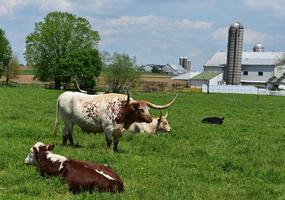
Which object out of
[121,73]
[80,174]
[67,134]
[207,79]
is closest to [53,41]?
[121,73]

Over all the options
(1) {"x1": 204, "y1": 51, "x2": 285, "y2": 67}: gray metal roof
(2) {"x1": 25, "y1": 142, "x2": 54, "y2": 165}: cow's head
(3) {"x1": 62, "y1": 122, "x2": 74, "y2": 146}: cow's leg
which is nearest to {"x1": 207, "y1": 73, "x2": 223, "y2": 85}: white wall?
(1) {"x1": 204, "y1": 51, "x2": 285, "y2": 67}: gray metal roof

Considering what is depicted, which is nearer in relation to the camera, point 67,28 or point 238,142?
point 238,142

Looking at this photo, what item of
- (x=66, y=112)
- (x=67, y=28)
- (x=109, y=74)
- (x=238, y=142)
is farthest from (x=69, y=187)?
(x=109, y=74)

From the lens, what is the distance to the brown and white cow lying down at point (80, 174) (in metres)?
9.05

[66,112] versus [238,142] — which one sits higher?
[66,112]

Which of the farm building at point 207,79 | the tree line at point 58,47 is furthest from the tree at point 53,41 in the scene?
the farm building at point 207,79

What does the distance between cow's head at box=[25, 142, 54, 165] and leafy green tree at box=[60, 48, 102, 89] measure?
75746 millimetres

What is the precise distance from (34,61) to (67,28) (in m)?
8.43

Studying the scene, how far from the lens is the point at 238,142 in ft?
57.7

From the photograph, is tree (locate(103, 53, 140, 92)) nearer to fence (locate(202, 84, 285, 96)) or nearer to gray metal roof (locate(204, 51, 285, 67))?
fence (locate(202, 84, 285, 96))

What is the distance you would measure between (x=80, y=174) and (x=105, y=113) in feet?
15.9

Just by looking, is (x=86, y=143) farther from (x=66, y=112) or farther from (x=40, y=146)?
(x=40, y=146)

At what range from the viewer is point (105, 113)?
14.0 meters

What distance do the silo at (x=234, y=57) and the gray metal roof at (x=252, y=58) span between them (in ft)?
26.9
